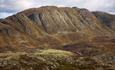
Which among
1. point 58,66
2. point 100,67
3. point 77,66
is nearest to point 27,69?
point 58,66

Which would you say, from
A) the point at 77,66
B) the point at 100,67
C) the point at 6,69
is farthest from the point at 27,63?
the point at 100,67

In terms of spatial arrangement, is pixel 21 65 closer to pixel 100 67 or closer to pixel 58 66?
pixel 58 66

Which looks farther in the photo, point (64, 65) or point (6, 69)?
point (64, 65)

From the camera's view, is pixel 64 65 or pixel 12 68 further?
pixel 64 65

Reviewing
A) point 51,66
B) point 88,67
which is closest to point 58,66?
point 51,66

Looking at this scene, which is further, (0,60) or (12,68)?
(0,60)

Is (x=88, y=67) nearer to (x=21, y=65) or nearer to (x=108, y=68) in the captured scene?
(x=108, y=68)

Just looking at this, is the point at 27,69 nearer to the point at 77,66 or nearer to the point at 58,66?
the point at 58,66
